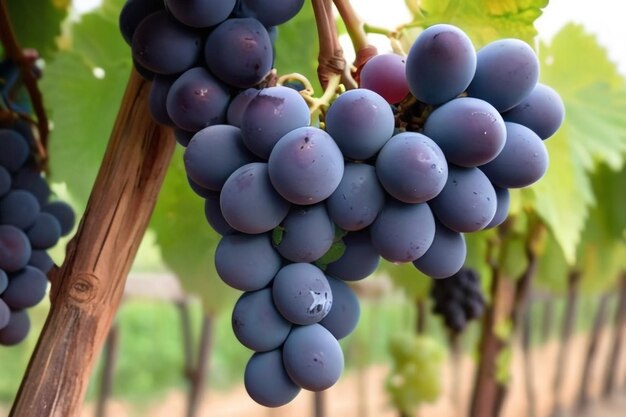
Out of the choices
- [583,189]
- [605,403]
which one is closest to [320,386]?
[583,189]

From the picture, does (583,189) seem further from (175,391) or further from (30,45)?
(175,391)

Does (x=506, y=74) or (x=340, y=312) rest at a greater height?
(x=506, y=74)

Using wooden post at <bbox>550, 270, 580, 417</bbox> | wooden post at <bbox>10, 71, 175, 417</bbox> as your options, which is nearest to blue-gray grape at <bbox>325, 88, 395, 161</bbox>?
wooden post at <bbox>10, 71, 175, 417</bbox>

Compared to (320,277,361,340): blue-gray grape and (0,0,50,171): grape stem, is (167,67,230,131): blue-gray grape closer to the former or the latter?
(320,277,361,340): blue-gray grape

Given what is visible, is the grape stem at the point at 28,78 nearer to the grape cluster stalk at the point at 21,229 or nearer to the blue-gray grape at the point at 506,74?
the grape cluster stalk at the point at 21,229

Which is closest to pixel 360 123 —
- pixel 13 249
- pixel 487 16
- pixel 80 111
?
pixel 487 16

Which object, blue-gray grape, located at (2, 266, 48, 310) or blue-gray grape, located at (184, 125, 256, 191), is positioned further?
blue-gray grape, located at (2, 266, 48, 310)

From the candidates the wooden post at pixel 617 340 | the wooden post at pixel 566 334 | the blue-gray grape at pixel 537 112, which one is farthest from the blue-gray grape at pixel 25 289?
the wooden post at pixel 617 340

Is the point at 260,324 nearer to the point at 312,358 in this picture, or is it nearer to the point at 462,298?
the point at 312,358
